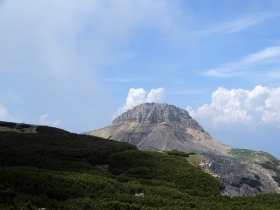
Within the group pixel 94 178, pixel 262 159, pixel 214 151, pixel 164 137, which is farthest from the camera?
pixel 164 137

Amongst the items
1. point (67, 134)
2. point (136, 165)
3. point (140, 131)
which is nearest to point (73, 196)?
point (136, 165)

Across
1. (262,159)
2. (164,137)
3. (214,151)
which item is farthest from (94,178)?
(214,151)

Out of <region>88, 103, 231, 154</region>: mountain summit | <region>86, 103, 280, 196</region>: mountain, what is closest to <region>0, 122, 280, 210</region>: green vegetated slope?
<region>86, 103, 280, 196</region>: mountain

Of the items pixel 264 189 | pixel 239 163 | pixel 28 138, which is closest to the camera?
pixel 28 138

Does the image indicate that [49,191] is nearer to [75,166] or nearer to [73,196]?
[73,196]

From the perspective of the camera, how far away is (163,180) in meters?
30.2

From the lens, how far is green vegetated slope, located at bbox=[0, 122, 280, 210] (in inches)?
699

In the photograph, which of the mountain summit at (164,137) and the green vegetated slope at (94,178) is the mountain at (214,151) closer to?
the mountain summit at (164,137)

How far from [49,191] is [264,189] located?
104650 millimetres

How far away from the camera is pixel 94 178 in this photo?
79.9 ft

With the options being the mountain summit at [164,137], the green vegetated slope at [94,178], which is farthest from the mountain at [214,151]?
the green vegetated slope at [94,178]

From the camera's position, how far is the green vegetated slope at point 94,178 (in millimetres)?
17750

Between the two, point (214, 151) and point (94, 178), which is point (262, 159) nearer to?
point (214, 151)

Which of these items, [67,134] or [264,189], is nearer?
[67,134]
